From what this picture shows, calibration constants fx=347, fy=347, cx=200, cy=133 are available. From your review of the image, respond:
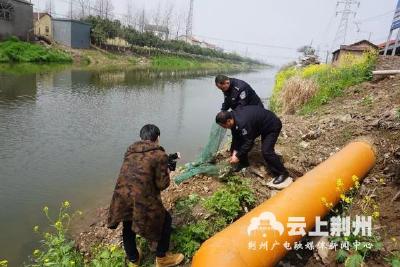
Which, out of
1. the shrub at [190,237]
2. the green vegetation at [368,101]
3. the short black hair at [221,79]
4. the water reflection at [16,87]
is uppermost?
the short black hair at [221,79]

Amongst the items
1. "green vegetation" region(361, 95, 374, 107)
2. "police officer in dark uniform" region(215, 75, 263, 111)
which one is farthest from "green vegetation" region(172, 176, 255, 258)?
"green vegetation" region(361, 95, 374, 107)

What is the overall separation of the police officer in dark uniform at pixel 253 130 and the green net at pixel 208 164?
56 cm

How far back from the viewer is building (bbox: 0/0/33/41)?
32.1m

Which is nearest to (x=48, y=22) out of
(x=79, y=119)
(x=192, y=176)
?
(x=79, y=119)

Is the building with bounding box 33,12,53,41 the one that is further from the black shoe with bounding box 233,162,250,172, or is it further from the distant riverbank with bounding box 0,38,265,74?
the black shoe with bounding box 233,162,250,172

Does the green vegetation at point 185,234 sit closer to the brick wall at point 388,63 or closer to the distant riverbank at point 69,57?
the brick wall at point 388,63

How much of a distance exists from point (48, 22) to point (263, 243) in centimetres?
4320

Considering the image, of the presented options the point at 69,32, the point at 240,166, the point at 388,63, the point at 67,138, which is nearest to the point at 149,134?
the point at 240,166

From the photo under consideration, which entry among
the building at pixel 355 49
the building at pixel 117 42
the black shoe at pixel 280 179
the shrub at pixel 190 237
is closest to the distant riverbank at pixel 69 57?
the building at pixel 117 42

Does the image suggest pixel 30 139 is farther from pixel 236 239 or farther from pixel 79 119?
pixel 236 239

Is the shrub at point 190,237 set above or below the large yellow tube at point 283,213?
below

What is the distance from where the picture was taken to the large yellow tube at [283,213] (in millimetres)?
3221

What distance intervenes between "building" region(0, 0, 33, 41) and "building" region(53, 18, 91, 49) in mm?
4367

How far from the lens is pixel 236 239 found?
3.33 m
